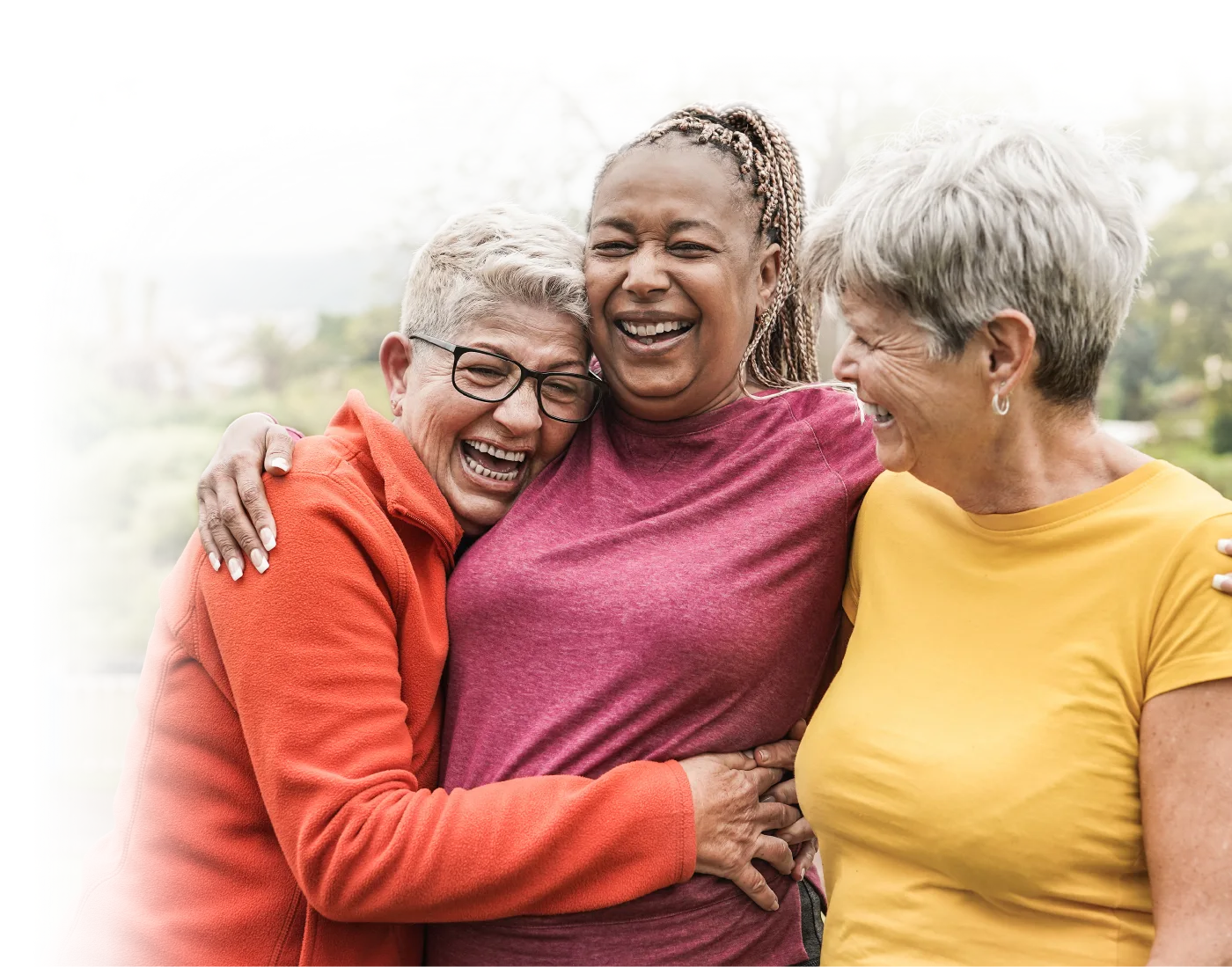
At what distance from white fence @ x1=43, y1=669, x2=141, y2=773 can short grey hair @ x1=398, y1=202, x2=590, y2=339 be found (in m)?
8.49

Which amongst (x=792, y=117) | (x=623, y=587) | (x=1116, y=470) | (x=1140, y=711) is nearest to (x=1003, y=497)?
(x=1116, y=470)

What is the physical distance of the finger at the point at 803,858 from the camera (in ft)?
7.75

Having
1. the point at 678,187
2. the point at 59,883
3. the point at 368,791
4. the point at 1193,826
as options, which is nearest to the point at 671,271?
the point at 678,187

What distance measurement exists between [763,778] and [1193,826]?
31.3 inches

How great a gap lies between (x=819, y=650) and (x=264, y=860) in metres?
1.12

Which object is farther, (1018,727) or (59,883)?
(59,883)

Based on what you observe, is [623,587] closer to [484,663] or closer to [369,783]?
[484,663]

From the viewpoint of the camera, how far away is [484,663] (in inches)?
87.4

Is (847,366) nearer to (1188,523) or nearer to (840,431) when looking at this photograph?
(840,431)

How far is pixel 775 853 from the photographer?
88.0 inches

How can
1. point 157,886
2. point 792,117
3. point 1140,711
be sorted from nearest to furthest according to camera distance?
point 1140,711
point 157,886
point 792,117

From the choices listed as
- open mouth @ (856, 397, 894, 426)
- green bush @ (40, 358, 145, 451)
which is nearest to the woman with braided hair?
open mouth @ (856, 397, 894, 426)

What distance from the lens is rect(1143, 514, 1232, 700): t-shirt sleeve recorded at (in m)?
1.64

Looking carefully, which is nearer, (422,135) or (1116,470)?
(1116,470)
